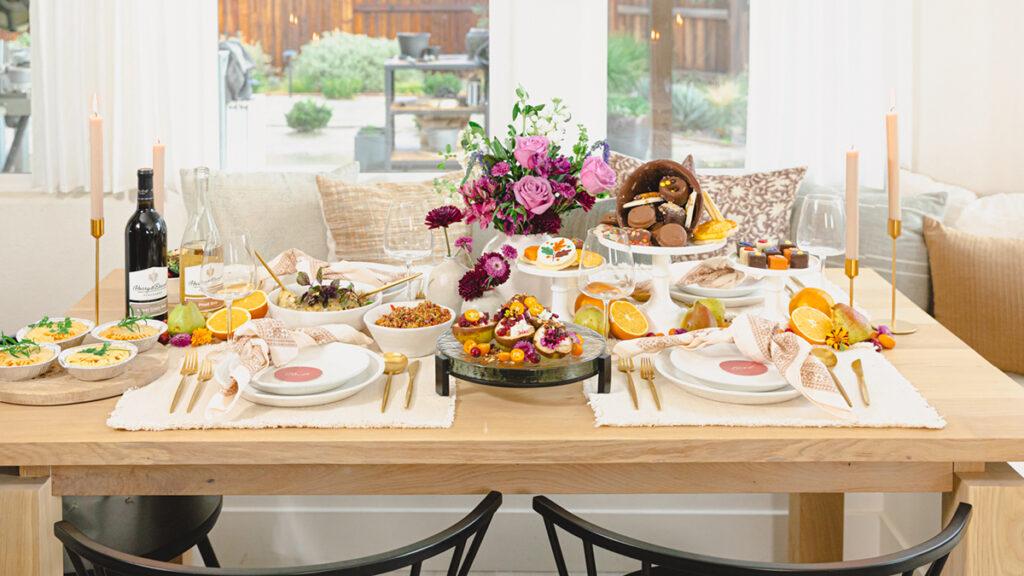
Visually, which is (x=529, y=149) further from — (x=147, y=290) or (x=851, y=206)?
(x=147, y=290)

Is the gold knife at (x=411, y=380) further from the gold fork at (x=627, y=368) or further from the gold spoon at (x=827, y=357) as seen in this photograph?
the gold spoon at (x=827, y=357)

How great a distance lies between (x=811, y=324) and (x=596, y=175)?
1.50ft

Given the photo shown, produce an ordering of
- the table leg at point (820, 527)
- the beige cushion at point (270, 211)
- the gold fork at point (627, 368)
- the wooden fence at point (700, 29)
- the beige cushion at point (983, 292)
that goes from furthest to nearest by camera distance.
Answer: the wooden fence at point (700, 29), the beige cushion at point (270, 211), the beige cushion at point (983, 292), the table leg at point (820, 527), the gold fork at point (627, 368)

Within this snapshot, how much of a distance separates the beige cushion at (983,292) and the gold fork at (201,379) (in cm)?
219

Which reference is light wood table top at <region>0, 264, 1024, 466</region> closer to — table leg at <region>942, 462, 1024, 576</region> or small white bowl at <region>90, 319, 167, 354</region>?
table leg at <region>942, 462, 1024, 576</region>

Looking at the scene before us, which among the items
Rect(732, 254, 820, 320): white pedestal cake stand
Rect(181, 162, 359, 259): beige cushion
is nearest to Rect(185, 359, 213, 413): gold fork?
Rect(732, 254, 820, 320): white pedestal cake stand

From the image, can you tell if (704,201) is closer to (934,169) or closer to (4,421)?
(4,421)

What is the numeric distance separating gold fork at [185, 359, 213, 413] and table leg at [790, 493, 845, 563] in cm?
137

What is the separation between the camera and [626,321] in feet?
6.52

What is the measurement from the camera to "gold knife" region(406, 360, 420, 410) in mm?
1647

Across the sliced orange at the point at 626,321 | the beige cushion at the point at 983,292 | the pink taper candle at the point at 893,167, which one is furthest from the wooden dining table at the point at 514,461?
the beige cushion at the point at 983,292

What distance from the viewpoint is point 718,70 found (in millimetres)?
3926

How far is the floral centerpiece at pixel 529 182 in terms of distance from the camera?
1969 mm

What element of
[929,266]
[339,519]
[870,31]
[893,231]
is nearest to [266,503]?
[339,519]
